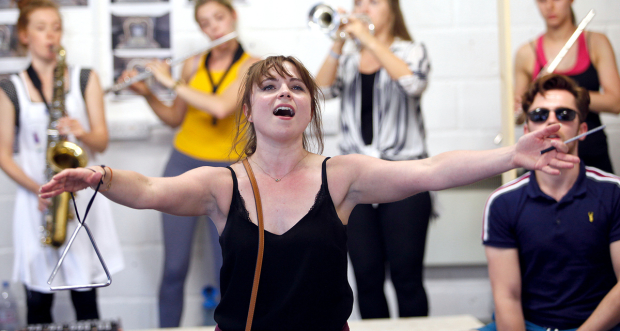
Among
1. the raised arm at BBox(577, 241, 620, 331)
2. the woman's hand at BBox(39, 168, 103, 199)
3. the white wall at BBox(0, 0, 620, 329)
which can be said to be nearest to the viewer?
the woman's hand at BBox(39, 168, 103, 199)

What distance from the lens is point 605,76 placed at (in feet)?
6.86

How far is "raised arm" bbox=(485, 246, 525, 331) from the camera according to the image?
164 cm

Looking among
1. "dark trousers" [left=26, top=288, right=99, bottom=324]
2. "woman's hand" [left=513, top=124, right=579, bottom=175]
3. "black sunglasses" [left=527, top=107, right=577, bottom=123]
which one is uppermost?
"black sunglasses" [left=527, top=107, right=577, bottom=123]

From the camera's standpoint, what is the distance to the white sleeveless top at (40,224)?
2338 millimetres

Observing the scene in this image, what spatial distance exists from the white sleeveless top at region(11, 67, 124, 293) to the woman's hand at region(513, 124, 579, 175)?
1886 mm

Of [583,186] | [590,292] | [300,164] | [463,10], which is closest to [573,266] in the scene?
[590,292]

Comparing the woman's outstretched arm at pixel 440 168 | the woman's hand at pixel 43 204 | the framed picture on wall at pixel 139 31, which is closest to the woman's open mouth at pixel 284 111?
the woman's outstretched arm at pixel 440 168

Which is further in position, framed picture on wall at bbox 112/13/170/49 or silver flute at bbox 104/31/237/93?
framed picture on wall at bbox 112/13/170/49

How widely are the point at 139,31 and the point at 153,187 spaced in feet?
6.25

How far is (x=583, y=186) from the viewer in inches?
65.7

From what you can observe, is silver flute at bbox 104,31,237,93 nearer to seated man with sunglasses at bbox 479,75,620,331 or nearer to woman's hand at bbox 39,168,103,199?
seated man with sunglasses at bbox 479,75,620,331

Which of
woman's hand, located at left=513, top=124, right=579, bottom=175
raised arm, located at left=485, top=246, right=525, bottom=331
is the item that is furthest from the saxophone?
woman's hand, located at left=513, top=124, right=579, bottom=175

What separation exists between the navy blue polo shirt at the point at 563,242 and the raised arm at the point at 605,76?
0.47m

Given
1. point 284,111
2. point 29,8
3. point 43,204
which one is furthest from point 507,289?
point 29,8
